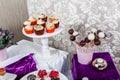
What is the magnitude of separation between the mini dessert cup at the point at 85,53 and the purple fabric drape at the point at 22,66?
29 centimetres

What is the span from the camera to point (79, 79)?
1260mm

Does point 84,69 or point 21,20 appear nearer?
point 84,69

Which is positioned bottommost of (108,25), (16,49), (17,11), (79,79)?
(79,79)

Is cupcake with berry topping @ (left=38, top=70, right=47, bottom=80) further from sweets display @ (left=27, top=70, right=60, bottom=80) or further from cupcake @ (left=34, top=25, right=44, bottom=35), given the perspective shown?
cupcake @ (left=34, top=25, right=44, bottom=35)

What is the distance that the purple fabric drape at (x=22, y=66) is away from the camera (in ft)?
4.12

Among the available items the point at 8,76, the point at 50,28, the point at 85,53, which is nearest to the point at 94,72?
the point at 85,53

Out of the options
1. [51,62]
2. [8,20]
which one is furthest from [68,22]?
[8,20]

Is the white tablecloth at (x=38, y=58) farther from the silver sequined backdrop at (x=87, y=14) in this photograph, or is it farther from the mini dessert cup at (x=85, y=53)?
the silver sequined backdrop at (x=87, y=14)

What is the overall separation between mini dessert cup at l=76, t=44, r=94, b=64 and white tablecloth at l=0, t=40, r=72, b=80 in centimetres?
12

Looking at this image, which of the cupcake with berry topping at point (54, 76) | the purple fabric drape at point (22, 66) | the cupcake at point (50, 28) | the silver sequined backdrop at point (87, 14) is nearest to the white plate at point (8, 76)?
the purple fabric drape at point (22, 66)

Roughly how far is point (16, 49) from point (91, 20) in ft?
1.87

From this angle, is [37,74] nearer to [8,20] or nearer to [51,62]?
[51,62]

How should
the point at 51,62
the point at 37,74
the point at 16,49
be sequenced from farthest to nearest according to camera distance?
the point at 16,49, the point at 51,62, the point at 37,74

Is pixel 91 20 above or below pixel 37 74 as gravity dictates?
above
